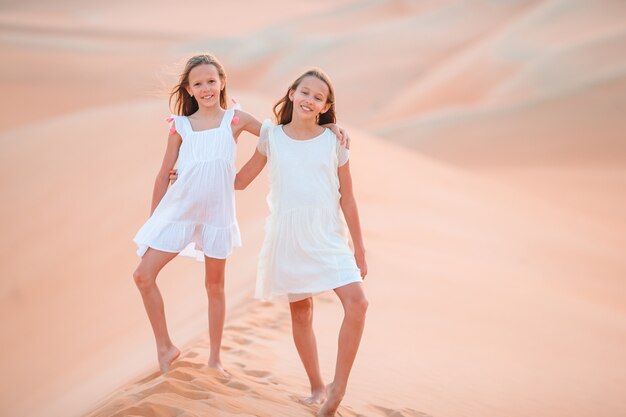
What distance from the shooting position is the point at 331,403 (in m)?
4.82

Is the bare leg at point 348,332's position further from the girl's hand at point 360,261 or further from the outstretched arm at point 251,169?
the outstretched arm at point 251,169

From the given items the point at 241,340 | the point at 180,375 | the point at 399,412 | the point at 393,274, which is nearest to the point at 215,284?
the point at 180,375

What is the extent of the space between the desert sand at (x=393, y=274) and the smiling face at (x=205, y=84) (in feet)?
0.84

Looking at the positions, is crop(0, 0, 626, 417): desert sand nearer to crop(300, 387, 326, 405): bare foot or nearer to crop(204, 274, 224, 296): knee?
crop(300, 387, 326, 405): bare foot

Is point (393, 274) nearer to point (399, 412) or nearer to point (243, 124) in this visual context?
point (399, 412)

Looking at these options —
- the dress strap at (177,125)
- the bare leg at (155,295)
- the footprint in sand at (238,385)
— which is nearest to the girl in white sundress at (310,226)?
the footprint in sand at (238,385)

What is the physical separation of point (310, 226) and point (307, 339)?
0.70 metres

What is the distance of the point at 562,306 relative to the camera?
355 inches

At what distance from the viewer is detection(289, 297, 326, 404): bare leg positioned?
5.07 m

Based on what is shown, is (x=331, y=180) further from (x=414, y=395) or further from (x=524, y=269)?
(x=524, y=269)

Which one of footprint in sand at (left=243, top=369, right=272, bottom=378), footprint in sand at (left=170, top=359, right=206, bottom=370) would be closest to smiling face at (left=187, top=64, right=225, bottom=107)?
footprint in sand at (left=170, top=359, right=206, bottom=370)

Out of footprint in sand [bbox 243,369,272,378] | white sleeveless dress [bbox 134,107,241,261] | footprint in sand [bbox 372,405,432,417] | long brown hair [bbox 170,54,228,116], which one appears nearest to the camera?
white sleeveless dress [bbox 134,107,241,261]

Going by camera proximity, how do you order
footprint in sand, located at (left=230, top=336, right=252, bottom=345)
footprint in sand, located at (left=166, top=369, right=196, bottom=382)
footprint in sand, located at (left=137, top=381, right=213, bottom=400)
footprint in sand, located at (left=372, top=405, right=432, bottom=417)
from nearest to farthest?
footprint in sand, located at (left=137, top=381, right=213, bottom=400)
footprint in sand, located at (left=166, top=369, right=196, bottom=382)
footprint in sand, located at (left=372, top=405, right=432, bottom=417)
footprint in sand, located at (left=230, top=336, right=252, bottom=345)

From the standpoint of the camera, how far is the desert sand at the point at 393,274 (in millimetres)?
6234
